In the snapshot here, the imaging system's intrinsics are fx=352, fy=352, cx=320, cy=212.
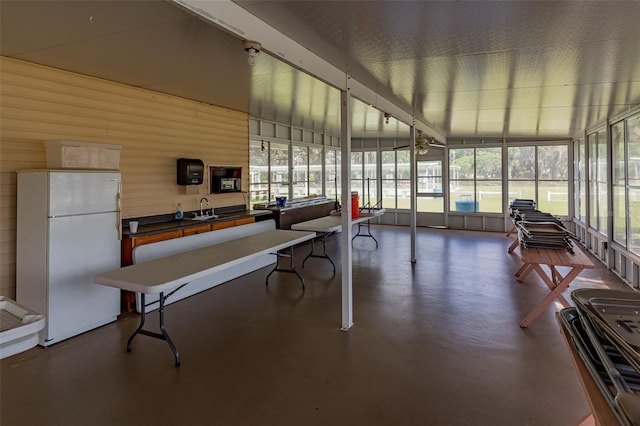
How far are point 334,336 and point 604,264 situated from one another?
17.5 ft

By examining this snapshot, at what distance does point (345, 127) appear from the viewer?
140 inches

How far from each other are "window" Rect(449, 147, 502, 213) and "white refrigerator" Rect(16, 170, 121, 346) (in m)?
9.32

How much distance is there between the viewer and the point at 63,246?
3.34 metres

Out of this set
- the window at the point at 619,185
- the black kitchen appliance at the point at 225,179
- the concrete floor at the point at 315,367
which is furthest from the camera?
the black kitchen appliance at the point at 225,179

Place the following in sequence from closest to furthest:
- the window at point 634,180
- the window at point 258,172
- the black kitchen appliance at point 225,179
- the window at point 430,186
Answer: the window at point 634,180 → the black kitchen appliance at point 225,179 → the window at point 258,172 → the window at point 430,186

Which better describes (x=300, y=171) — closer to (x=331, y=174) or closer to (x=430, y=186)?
(x=331, y=174)

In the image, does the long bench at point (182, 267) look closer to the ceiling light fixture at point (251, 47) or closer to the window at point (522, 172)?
the ceiling light fixture at point (251, 47)

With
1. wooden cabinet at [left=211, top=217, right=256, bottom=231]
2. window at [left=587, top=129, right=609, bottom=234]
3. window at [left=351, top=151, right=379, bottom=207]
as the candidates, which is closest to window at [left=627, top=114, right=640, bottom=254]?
window at [left=587, top=129, right=609, bottom=234]

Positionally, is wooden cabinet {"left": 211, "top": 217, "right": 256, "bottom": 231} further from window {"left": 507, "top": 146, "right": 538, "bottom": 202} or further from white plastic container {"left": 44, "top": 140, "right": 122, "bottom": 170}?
window {"left": 507, "top": 146, "right": 538, "bottom": 202}

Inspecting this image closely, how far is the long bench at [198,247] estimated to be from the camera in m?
4.10

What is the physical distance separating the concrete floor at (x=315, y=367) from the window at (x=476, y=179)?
590 centimetres

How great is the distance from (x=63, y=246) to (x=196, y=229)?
175 centimetres

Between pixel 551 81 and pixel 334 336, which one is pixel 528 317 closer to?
pixel 334 336

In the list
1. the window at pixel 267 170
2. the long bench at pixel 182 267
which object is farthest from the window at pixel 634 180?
the window at pixel 267 170
